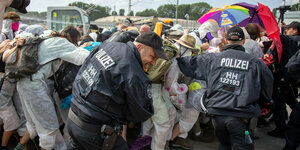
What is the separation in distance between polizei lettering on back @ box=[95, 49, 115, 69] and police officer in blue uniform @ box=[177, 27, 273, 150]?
4.71 feet

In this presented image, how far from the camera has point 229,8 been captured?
5.34 metres

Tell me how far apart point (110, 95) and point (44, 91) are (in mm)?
1561

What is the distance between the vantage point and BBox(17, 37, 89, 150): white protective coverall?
273 centimetres

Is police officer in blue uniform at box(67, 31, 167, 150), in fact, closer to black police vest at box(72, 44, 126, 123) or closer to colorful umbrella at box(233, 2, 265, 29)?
black police vest at box(72, 44, 126, 123)

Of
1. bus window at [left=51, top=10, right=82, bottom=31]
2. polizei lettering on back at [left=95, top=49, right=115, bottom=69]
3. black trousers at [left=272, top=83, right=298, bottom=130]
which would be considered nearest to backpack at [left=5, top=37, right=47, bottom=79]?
polizei lettering on back at [left=95, top=49, right=115, bottom=69]

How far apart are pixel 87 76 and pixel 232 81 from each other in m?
1.67

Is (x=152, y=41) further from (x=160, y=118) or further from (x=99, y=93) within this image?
Answer: (x=160, y=118)

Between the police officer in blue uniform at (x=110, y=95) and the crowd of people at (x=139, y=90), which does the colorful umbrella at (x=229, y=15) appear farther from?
the police officer in blue uniform at (x=110, y=95)

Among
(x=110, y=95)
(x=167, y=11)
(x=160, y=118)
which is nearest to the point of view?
(x=110, y=95)

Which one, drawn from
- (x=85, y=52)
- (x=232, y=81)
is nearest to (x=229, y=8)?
(x=232, y=81)

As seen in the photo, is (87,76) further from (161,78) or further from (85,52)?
(161,78)

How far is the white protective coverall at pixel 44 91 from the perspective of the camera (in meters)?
2.73

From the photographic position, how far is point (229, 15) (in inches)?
207

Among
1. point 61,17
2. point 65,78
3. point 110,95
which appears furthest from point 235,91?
point 61,17
